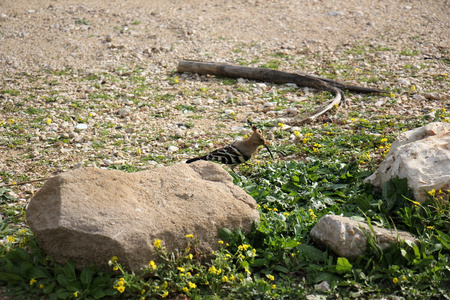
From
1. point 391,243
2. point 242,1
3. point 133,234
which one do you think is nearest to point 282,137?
point 391,243

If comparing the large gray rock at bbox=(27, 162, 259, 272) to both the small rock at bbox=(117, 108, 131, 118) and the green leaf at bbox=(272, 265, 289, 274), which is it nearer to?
the green leaf at bbox=(272, 265, 289, 274)

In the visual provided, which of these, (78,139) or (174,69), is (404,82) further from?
(78,139)

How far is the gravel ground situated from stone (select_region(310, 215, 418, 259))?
8.57ft

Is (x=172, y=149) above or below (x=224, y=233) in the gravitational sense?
below

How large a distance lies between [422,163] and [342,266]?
1.57 metres

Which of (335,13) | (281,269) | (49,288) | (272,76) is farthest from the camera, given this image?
(335,13)

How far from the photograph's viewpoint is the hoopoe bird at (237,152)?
580cm

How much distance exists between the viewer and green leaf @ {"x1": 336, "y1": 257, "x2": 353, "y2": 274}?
3.93 meters

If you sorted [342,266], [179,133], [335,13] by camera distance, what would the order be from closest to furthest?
[342,266] → [179,133] → [335,13]

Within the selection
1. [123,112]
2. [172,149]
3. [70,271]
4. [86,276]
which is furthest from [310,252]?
[123,112]

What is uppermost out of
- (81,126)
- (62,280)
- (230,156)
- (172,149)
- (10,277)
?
(230,156)

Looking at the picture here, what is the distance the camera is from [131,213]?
4023 millimetres

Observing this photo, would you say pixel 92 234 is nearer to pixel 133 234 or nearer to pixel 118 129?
pixel 133 234

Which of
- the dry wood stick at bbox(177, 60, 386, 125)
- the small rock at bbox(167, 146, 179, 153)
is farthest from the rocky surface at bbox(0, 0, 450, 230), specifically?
the dry wood stick at bbox(177, 60, 386, 125)
